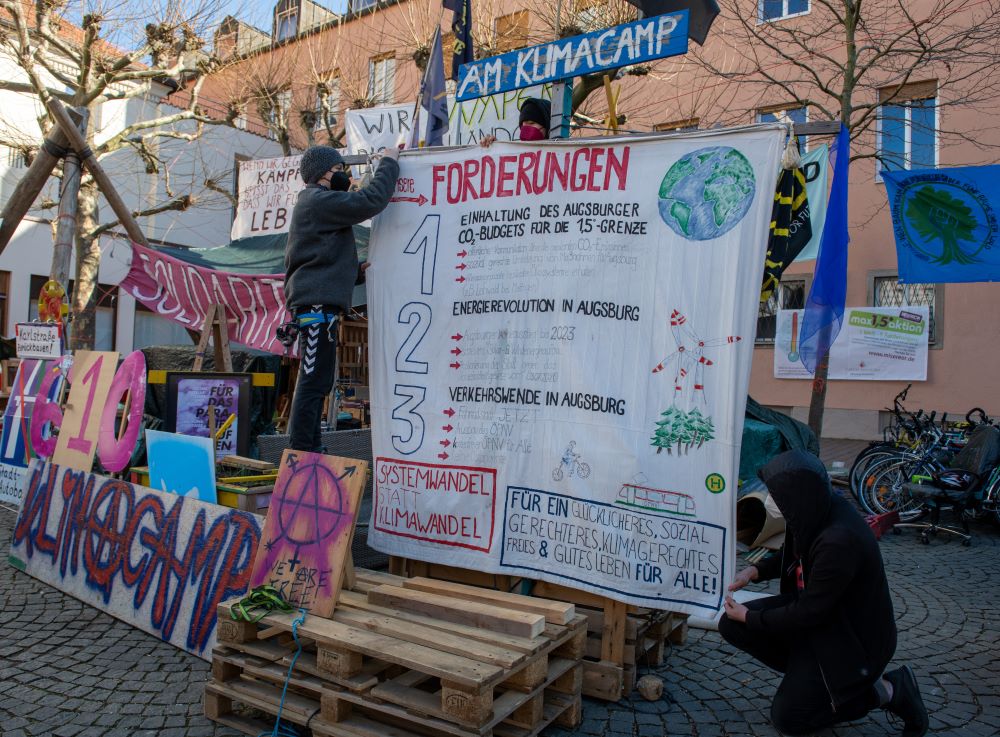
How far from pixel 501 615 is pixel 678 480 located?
1.01m

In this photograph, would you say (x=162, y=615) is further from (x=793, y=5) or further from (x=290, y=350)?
(x=793, y=5)

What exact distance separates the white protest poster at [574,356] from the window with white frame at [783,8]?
10848 mm

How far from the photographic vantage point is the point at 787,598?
11.1 ft

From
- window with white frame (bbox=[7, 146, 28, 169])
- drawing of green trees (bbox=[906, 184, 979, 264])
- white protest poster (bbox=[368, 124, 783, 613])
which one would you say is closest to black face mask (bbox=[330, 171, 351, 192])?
white protest poster (bbox=[368, 124, 783, 613])

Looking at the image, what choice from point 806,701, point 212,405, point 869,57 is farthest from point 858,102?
point 806,701

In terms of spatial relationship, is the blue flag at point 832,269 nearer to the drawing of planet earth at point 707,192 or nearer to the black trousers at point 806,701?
the drawing of planet earth at point 707,192

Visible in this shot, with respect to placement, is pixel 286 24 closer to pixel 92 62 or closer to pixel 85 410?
pixel 92 62

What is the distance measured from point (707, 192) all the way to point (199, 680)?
11.1ft

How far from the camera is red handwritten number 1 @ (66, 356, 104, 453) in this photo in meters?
5.29

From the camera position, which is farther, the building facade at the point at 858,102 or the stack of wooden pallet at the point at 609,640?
the building facade at the point at 858,102

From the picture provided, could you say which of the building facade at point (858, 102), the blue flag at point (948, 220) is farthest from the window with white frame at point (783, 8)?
the blue flag at point (948, 220)

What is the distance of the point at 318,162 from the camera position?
179 inches

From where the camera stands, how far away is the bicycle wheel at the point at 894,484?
25.2 ft

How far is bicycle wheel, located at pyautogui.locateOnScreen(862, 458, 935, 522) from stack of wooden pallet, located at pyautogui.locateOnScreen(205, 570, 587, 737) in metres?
5.75
